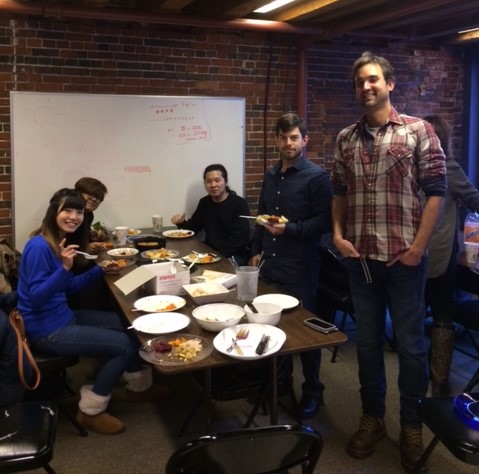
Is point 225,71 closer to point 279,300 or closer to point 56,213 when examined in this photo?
point 56,213

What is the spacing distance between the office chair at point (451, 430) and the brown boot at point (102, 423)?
146cm

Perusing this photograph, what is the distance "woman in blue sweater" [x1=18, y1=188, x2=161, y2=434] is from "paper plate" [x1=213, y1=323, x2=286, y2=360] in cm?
89

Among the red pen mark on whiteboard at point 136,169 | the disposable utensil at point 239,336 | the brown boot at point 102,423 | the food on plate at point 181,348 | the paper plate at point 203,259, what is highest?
the red pen mark on whiteboard at point 136,169

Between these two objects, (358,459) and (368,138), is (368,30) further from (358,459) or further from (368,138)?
(358,459)

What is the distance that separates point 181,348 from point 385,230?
102 centimetres

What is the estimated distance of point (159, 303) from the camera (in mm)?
2348

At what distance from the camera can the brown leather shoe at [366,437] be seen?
8.30ft

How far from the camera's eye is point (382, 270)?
2.38m

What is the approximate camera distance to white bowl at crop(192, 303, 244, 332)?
81.4 inches

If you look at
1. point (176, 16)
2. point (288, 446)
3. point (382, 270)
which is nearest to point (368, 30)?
point (176, 16)

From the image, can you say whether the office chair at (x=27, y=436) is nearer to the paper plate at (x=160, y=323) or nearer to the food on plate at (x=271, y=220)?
the paper plate at (x=160, y=323)

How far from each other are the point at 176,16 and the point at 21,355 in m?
2.77

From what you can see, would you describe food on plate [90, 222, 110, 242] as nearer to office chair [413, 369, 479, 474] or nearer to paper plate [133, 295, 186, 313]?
paper plate [133, 295, 186, 313]

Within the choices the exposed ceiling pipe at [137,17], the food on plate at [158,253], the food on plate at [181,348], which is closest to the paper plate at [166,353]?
the food on plate at [181,348]
